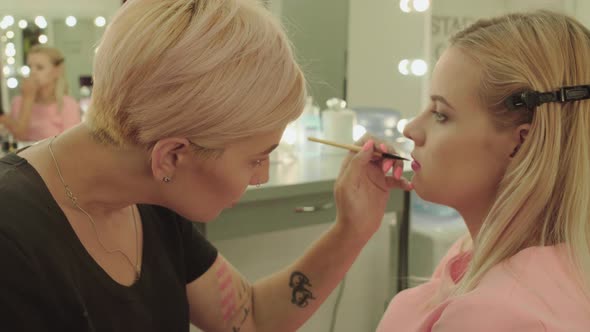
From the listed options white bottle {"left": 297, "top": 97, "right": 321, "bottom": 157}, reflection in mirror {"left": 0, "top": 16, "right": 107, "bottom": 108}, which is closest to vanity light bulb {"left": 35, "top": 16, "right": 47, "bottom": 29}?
reflection in mirror {"left": 0, "top": 16, "right": 107, "bottom": 108}

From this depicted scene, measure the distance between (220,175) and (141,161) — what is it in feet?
0.36

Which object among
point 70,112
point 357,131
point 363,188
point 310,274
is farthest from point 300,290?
point 357,131

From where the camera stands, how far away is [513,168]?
880mm

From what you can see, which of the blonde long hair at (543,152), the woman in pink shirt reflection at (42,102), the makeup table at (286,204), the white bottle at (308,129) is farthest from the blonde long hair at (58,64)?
the blonde long hair at (543,152)

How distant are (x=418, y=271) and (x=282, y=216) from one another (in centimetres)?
77

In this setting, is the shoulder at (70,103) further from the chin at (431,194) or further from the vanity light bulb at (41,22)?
the chin at (431,194)

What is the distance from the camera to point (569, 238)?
82 centimetres

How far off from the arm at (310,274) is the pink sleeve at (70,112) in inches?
33.7

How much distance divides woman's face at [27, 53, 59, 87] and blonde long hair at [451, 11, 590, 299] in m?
1.29

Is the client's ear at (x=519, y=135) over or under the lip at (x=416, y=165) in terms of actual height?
over

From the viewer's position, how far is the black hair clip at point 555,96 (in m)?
0.84

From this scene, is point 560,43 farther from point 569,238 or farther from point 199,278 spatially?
point 199,278

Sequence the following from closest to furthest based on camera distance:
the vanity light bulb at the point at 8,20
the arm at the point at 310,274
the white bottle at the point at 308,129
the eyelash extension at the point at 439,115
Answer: the eyelash extension at the point at 439,115 < the arm at the point at 310,274 < the vanity light bulb at the point at 8,20 < the white bottle at the point at 308,129

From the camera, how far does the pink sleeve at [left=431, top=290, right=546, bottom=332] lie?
70 centimetres
